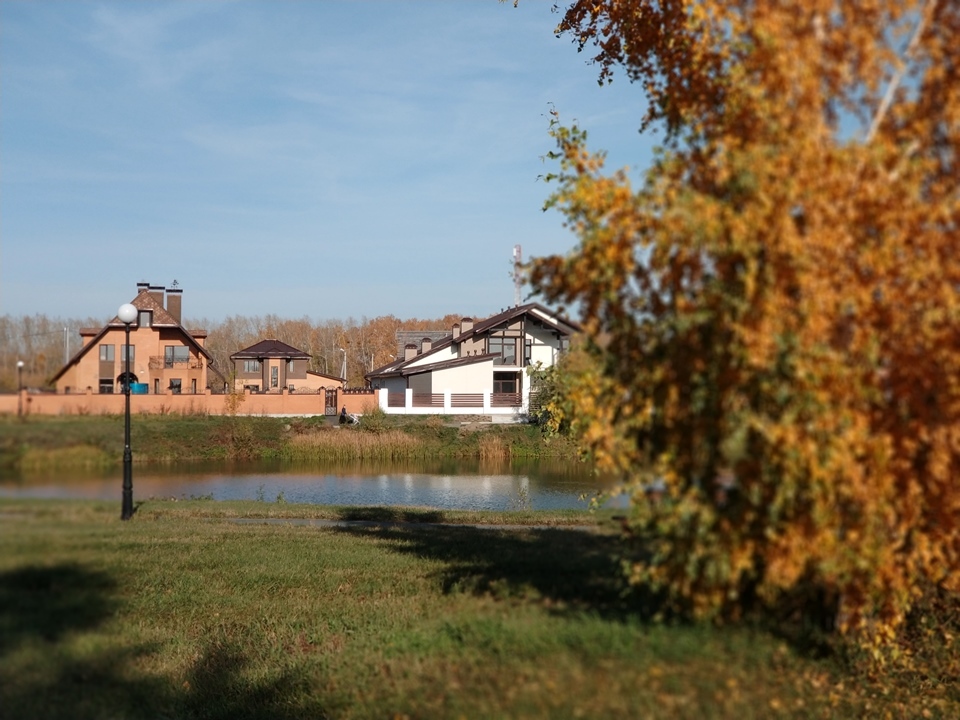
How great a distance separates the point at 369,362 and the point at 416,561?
200 ft

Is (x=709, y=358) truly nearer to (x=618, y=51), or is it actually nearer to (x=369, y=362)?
(x=618, y=51)

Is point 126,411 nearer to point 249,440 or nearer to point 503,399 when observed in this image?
point 249,440

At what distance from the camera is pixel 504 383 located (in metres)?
44.2

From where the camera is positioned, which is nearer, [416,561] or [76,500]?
[76,500]

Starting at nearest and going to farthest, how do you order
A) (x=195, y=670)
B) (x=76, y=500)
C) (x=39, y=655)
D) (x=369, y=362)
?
(x=39, y=655)
(x=76, y=500)
(x=195, y=670)
(x=369, y=362)

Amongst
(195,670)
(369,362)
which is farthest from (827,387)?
(369,362)

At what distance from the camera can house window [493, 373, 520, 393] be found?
44.1 m

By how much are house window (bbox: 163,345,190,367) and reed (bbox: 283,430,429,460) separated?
9361 mm

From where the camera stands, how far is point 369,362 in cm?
7250

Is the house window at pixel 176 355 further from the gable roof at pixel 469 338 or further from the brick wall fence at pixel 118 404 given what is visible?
the gable roof at pixel 469 338

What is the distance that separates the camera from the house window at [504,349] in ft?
144

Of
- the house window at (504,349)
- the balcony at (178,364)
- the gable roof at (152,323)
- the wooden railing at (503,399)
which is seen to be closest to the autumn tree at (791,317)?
the gable roof at (152,323)

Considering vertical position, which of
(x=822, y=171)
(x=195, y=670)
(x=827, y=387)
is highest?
(x=822, y=171)

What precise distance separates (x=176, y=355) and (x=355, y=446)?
15.9 meters
